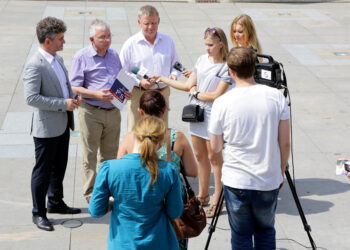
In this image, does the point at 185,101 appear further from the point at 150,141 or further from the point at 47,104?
the point at 150,141

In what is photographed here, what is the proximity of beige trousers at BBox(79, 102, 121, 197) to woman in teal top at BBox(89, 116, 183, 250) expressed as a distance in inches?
91.4

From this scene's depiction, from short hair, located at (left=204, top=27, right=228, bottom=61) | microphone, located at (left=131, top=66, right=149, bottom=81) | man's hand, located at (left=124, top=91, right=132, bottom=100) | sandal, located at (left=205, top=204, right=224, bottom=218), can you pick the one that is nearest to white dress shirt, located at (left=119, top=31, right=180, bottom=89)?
microphone, located at (left=131, top=66, right=149, bottom=81)

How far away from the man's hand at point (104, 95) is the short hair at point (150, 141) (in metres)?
2.13

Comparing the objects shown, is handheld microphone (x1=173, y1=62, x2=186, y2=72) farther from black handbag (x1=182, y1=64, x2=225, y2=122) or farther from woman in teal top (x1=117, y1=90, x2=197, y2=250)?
woman in teal top (x1=117, y1=90, x2=197, y2=250)

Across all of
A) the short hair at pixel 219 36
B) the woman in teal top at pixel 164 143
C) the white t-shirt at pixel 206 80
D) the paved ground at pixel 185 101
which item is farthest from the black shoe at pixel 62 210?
the short hair at pixel 219 36

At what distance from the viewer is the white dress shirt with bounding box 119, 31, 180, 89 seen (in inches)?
253

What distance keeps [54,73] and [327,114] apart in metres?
4.89

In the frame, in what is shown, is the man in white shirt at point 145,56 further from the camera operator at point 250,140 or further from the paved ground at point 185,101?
the camera operator at point 250,140

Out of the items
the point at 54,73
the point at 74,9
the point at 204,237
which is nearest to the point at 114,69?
the point at 54,73

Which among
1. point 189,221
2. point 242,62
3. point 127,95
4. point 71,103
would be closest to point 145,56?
point 127,95

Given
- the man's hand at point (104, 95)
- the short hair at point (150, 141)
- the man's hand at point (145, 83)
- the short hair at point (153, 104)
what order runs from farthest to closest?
the man's hand at point (145, 83)
the man's hand at point (104, 95)
the short hair at point (153, 104)
the short hair at point (150, 141)

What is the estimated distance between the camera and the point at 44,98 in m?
5.30

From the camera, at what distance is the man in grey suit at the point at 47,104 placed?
5.30 m

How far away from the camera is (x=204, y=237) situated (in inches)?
215
